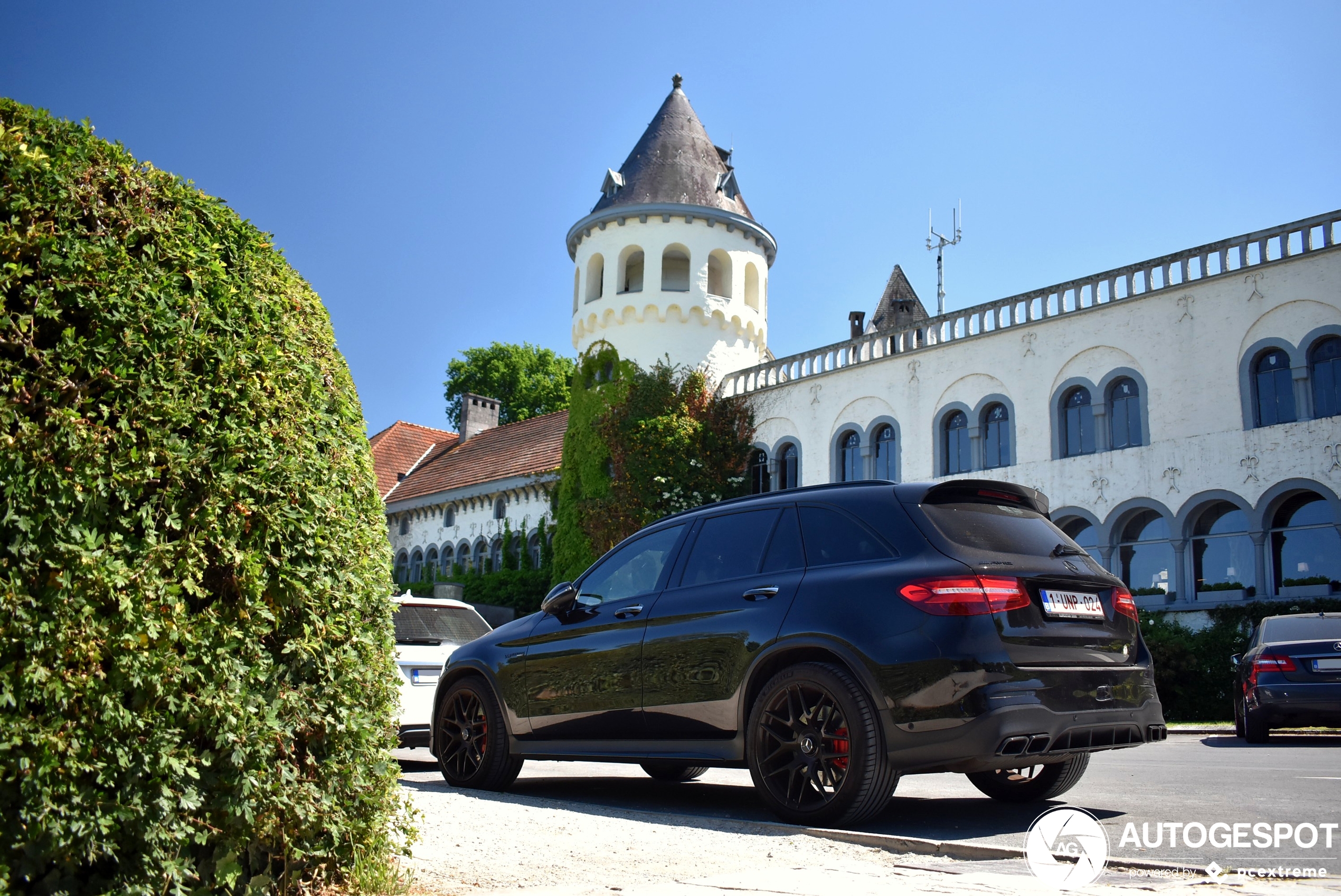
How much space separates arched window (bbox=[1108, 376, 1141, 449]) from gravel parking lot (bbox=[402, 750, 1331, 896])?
2053 centimetres

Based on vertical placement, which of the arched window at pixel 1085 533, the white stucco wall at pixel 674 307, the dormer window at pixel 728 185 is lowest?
the arched window at pixel 1085 533

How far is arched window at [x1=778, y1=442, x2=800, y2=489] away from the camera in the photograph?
102 ft

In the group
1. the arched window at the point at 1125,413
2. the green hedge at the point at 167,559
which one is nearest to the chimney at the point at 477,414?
the arched window at the point at 1125,413

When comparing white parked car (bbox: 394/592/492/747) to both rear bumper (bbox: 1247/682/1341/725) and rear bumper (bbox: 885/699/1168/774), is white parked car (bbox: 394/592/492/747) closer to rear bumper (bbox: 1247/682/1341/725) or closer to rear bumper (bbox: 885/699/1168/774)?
rear bumper (bbox: 885/699/1168/774)

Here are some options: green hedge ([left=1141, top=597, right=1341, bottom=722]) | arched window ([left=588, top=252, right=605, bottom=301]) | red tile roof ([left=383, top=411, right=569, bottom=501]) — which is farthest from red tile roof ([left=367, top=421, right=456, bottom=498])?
green hedge ([left=1141, top=597, right=1341, bottom=722])

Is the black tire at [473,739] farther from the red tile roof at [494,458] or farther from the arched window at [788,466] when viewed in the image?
the red tile roof at [494,458]

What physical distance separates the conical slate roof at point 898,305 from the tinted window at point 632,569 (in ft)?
145

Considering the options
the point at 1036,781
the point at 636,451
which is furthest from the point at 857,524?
the point at 636,451

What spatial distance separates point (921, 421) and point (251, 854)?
25.6 metres

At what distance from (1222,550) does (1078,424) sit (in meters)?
4.24

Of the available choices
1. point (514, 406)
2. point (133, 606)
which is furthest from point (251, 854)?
point (514, 406)

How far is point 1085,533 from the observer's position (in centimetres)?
2445

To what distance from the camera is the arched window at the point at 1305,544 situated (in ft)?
68.2

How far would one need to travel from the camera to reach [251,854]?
11.4 ft
